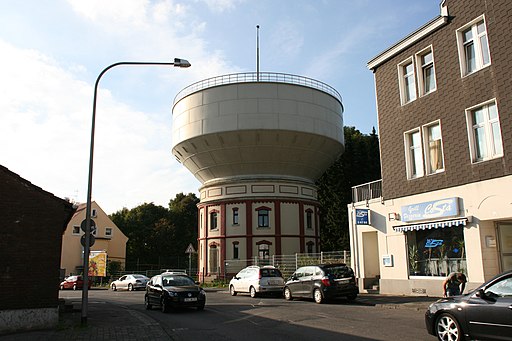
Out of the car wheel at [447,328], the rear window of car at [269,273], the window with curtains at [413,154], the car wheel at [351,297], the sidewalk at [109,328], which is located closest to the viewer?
the car wheel at [447,328]

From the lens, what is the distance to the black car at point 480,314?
764 centimetres

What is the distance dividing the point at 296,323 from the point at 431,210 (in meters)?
8.67

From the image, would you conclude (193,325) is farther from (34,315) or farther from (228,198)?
(228,198)

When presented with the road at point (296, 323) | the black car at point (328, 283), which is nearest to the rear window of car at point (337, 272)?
the black car at point (328, 283)

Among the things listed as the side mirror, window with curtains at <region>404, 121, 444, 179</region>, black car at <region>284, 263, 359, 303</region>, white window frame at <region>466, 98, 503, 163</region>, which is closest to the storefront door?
white window frame at <region>466, 98, 503, 163</region>

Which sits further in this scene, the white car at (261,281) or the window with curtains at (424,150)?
the white car at (261,281)

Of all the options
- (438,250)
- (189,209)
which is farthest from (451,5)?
(189,209)

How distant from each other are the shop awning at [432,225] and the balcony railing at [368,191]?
2705 mm

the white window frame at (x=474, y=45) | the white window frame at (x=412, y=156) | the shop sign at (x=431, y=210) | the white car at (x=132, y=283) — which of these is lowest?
the white car at (x=132, y=283)

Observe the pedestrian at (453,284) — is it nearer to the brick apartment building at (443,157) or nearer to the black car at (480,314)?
the brick apartment building at (443,157)

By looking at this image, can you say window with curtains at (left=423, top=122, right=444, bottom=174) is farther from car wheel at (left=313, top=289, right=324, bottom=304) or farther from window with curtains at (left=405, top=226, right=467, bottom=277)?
car wheel at (left=313, top=289, right=324, bottom=304)

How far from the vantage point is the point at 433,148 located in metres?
18.9

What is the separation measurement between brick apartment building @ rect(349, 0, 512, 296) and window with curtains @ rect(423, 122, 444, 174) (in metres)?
0.04

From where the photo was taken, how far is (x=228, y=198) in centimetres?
3750
